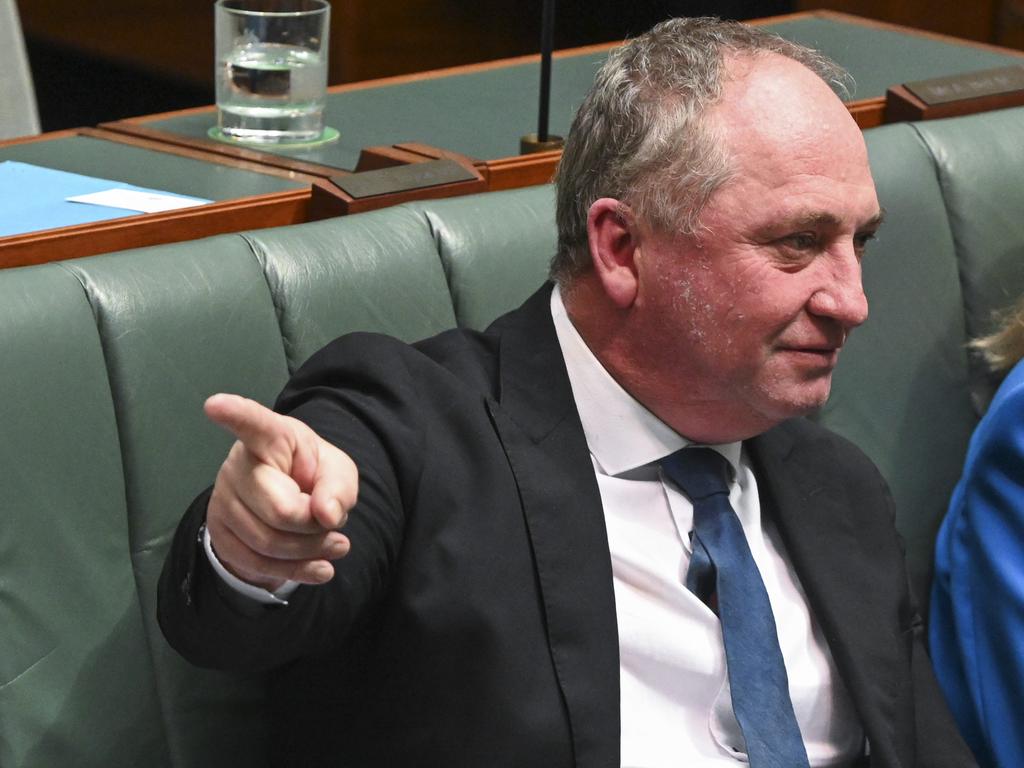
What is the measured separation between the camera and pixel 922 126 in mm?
1851

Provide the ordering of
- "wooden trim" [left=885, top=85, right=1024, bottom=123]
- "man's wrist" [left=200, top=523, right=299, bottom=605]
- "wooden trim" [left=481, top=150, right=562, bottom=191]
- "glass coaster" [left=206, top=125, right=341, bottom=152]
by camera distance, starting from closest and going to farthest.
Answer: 1. "man's wrist" [left=200, top=523, right=299, bottom=605]
2. "wooden trim" [left=481, top=150, right=562, bottom=191]
3. "glass coaster" [left=206, top=125, right=341, bottom=152]
4. "wooden trim" [left=885, top=85, right=1024, bottom=123]

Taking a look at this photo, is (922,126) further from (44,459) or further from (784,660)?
(44,459)

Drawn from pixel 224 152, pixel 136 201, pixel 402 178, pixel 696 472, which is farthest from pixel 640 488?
pixel 224 152

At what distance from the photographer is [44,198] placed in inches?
59.5

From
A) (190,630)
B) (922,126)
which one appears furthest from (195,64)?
(190,630)

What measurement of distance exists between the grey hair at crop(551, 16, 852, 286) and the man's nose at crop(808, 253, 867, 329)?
111mm

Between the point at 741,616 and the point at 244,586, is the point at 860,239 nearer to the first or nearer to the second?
the point at 741,616

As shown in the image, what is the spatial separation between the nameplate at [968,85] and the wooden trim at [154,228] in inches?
32.2

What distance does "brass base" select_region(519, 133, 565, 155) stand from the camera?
1.74 meters

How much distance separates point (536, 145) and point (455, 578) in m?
0.74

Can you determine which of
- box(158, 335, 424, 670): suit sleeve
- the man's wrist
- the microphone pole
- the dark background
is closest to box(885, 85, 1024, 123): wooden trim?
the microphone pole

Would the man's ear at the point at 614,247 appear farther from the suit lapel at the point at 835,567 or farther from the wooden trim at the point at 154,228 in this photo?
the wooden trim at the point at 154,228

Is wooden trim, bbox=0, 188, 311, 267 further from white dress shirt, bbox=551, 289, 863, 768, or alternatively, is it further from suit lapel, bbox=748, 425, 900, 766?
suit lapel, bbox=748, 425, 900, 766

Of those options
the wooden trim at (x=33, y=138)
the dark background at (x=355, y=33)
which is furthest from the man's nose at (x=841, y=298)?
the dark background at (x=355, y=33)
